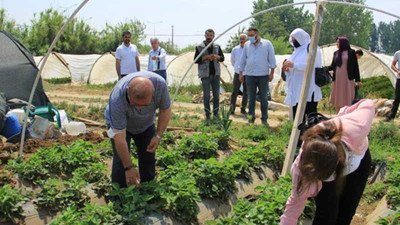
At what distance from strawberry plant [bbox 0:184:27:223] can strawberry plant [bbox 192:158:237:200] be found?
150cm

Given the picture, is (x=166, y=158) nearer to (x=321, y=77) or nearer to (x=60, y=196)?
(x=60, y=196)

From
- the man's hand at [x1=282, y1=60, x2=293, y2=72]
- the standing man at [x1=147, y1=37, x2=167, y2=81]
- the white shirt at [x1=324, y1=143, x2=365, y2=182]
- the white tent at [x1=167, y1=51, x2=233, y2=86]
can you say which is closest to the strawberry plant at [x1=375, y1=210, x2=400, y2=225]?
A: the white shirt at [x1=324, y1=143, x2=365, y2=182]

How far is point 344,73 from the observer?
7504 millimetres

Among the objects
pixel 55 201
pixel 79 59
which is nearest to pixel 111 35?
pixel 79 59

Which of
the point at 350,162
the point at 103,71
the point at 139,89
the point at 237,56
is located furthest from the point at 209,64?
the point at 103,71

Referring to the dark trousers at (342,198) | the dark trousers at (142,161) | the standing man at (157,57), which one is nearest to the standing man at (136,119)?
the dark trousers at (142,161)

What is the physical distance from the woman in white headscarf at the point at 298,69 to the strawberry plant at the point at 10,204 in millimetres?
3886

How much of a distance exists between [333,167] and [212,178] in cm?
193

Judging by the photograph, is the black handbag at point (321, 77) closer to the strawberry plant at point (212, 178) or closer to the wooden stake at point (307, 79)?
the wooden stake at point (307, 79)

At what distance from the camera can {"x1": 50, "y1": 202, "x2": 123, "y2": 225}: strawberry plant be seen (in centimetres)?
319

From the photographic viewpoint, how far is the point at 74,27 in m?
34.0

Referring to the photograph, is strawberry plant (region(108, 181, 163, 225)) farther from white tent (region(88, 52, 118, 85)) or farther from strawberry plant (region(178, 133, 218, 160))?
white tent (region(88, 52, 118, 85))

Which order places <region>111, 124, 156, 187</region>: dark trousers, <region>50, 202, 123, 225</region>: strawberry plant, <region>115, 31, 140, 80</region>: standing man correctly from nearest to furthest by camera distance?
<region>50, 202, 123, 225</region>: strawberry plant < <region>111, 124, 156, 187</region>: dark trousers < <region>115, 31, 140, 80</region>: standing man

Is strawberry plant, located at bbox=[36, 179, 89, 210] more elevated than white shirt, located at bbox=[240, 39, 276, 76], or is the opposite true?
white shirt, located at bbox=[240, 39, 276, 76]
